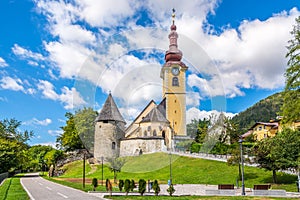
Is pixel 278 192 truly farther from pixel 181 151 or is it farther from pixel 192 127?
pixel 181 151

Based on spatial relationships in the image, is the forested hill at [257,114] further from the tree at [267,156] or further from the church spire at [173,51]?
the tree at [267,156]

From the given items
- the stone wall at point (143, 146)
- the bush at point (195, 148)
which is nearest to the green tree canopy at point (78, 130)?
the stone wall at point (143, 146)

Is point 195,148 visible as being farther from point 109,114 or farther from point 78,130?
point 78,130

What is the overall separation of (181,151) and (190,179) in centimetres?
1466

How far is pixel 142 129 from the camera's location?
5306cm

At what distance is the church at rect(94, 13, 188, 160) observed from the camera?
47875mm

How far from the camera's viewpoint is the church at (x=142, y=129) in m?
47.9

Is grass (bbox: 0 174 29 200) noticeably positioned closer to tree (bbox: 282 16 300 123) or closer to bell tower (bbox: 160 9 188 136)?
tree (bbox: 282 16 300 123)

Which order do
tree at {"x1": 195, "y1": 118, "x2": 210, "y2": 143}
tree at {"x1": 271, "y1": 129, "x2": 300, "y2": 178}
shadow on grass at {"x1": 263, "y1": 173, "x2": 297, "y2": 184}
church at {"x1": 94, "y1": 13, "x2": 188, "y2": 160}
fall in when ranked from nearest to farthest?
tree at {"x1": 271, "y1": 129, "x2": 300, "y2": 178} → shadow on grass at {"x1": 263, "y1": 173, "x2": 297, "y2": 184} → tree at {"x1": 195, "y1": 118, "x2": 210, "y2": 143} → church at {"x1": 94, "y1": 13, "x2": 188, "y2": 160}

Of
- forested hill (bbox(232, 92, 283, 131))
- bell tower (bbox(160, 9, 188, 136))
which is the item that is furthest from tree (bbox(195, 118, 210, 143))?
forested hill (bbox(232, 92, 283, 131))

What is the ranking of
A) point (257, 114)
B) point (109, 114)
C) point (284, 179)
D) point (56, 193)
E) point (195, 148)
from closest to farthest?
point (56, 193) < point (284, 179) < point (195, 148) < point (109, 114) < point (257, 114)

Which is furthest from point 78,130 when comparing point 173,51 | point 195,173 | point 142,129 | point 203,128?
point 195,173

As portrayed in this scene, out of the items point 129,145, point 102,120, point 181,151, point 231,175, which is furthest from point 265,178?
point 102,120

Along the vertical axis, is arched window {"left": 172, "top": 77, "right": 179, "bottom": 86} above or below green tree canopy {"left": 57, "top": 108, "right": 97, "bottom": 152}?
above
